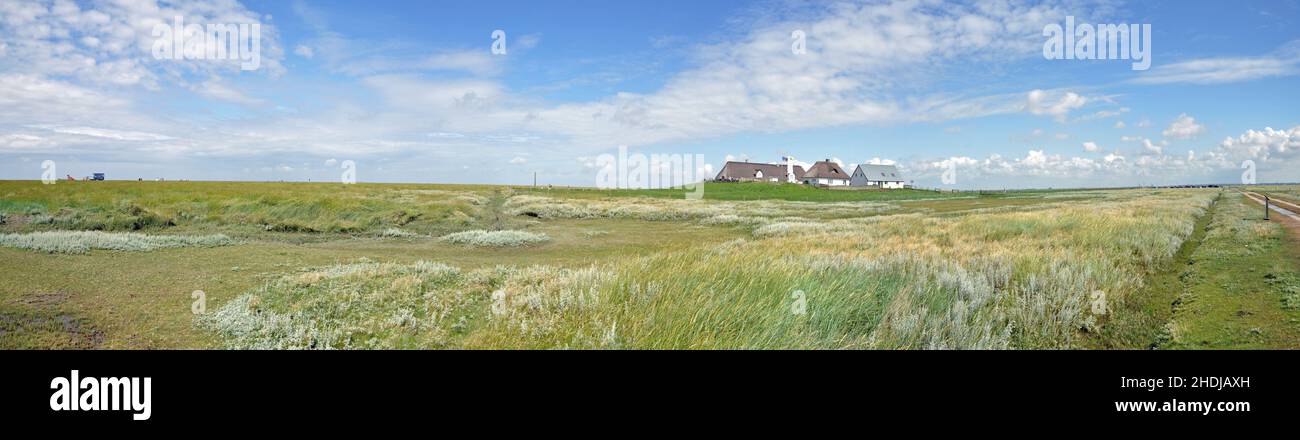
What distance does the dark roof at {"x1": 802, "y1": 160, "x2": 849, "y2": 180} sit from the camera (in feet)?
378

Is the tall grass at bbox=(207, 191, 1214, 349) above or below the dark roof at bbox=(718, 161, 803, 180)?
below

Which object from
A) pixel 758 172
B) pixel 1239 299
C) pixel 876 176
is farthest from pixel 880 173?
pixel 1239 299

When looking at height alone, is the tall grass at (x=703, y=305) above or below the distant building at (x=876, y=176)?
below

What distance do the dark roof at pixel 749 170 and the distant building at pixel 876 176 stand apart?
40.8 ft

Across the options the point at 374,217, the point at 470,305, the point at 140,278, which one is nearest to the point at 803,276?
the point at 470,305

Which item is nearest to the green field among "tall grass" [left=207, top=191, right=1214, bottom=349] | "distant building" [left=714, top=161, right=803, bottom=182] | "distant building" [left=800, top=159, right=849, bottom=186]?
"tall grass" [left=207, top=191, right=1214, bottom=349]

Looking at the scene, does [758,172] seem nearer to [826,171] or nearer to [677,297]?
[826,171]

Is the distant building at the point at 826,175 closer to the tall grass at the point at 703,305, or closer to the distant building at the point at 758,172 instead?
the distant building at the point at 758,172

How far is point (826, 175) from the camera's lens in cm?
11494

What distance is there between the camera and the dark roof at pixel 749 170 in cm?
11219

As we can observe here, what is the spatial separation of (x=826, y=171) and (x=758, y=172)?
14.8 m

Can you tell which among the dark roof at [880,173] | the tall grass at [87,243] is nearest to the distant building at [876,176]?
the dark roof at [880,173]

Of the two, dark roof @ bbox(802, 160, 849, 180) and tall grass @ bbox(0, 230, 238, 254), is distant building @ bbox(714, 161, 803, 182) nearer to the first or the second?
dark roof @ bbox(802, 160, 849, 180)
